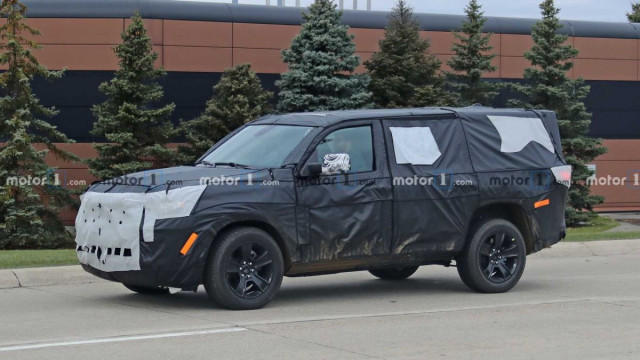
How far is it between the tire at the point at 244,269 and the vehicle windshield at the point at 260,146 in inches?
35.8

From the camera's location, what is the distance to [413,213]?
35.6 ft

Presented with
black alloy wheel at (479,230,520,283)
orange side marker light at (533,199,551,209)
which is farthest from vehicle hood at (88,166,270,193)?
orange side marker light at (533,199,551,209)

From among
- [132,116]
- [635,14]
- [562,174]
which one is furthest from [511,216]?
[635,14]

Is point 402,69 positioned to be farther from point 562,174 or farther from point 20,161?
point 562,174

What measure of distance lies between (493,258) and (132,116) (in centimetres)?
1329

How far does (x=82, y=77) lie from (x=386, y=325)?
18605 mm

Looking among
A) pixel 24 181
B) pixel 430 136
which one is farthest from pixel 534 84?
pixel 430 136

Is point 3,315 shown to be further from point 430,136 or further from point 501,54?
point 501,54

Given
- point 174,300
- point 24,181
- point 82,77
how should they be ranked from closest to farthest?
point 174,300 → point 24,181 → point 82,77

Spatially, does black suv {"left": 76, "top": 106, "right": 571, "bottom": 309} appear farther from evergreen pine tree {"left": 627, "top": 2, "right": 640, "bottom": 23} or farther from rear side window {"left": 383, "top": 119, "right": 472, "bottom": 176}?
evergreen pine tree {"left": 627, "top": 2, "right": 640, "bottom": 23}

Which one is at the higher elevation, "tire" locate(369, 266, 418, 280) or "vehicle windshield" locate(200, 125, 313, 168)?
"vehicle windshield" locate(200, 125, 313, 168)

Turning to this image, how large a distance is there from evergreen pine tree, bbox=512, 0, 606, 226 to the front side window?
16523mm

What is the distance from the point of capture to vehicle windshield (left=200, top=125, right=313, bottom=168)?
10422 millimetres

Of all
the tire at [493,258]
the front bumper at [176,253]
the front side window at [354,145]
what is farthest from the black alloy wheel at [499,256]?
the front bumper at [176,253]
